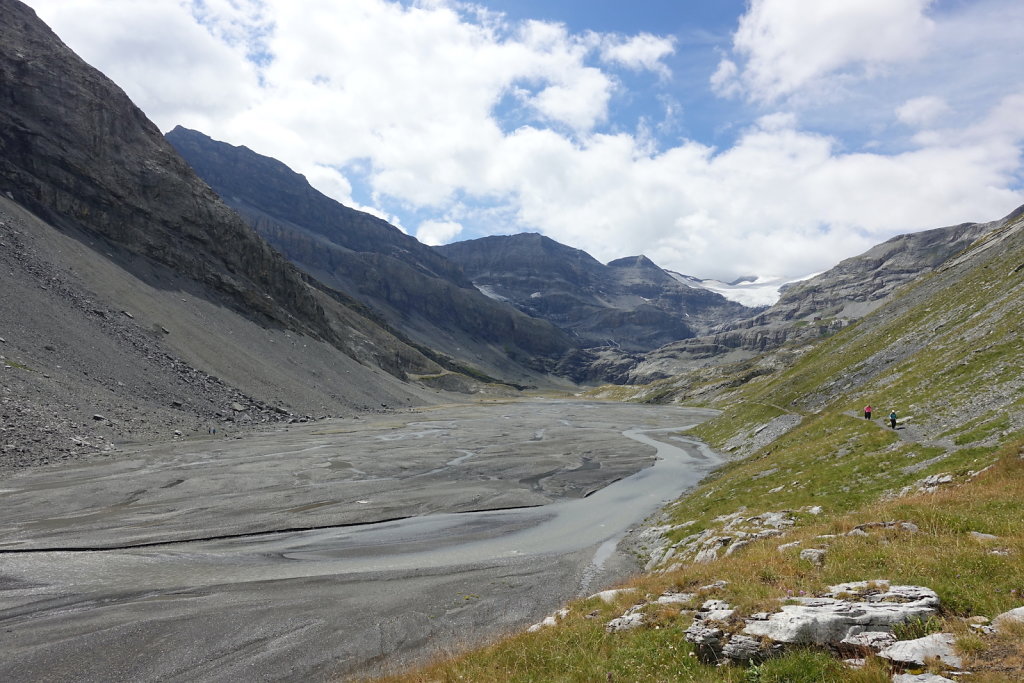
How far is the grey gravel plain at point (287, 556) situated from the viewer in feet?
64.9

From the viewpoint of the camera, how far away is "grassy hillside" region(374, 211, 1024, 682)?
11.0 m

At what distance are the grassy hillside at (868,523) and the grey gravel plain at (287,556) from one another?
688 centimetres

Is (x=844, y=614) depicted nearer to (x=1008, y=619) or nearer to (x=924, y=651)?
(x=924, y=651)

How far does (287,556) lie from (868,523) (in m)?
30.1

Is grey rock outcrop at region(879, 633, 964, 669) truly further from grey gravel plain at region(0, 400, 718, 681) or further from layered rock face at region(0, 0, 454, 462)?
layered rock face at region(0, 0, 454, 462)

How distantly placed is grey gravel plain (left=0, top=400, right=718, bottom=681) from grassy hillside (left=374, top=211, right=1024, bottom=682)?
6.88 meters

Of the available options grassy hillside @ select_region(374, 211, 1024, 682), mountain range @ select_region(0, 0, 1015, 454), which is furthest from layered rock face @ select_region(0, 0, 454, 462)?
grassy hillside @ select_region(374, 211, 1024, 682)

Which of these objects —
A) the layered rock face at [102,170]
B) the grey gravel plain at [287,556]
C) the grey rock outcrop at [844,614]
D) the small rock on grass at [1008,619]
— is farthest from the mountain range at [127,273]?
the small rock on grass at [1008,619]

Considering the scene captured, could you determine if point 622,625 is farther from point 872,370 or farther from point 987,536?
point 872,370

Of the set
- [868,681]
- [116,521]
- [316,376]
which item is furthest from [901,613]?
[316,376]

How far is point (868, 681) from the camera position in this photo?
8.66 meters

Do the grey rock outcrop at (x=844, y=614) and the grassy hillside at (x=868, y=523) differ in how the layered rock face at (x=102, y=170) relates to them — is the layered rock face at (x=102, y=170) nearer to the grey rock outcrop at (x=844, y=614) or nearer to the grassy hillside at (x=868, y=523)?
the grassy hillside at (x=868, y=523)

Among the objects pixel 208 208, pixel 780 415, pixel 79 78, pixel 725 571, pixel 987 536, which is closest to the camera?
pixel 987 536

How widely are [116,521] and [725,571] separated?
129 ft
